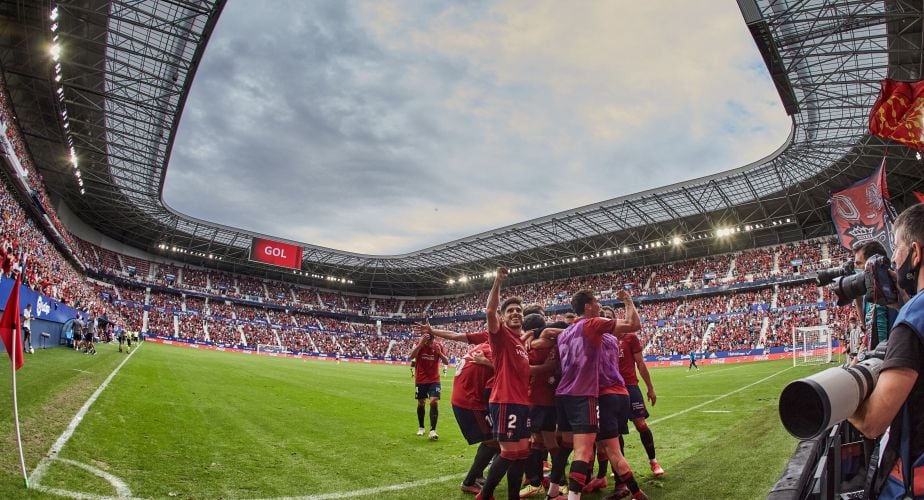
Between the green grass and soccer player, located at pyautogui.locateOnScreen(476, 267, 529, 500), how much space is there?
1.30 meters

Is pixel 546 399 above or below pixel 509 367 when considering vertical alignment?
below

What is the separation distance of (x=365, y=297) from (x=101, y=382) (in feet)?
216

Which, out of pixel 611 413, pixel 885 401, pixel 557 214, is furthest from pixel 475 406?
pixel 557 214

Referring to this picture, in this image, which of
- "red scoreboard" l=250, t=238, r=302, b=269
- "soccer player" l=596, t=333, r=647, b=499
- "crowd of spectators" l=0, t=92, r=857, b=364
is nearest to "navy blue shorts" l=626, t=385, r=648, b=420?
"soccer player" l=596, t=333, r=647, b=499

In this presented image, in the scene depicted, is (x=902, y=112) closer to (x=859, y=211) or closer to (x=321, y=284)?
(x=859, y=211)

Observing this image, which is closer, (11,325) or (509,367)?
(509,367)

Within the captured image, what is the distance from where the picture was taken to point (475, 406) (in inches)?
244

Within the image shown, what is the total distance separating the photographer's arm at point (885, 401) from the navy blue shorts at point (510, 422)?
359 centimetres

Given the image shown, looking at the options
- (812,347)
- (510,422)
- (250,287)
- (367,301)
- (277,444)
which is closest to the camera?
(510,422)

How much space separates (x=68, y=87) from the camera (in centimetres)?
2745

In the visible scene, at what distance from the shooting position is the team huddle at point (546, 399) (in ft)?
16.9

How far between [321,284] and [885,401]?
257 ft

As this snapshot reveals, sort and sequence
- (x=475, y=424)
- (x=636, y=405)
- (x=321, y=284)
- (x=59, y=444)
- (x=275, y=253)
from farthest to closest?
1. (x=321, y=284)
2. (x=275, y=253)
3. (x=59, y=444)
4. (x=636, y=405)
5. (x=475, y=424)

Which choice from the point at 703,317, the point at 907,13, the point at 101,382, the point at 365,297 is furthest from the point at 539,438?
the point at 365,297
